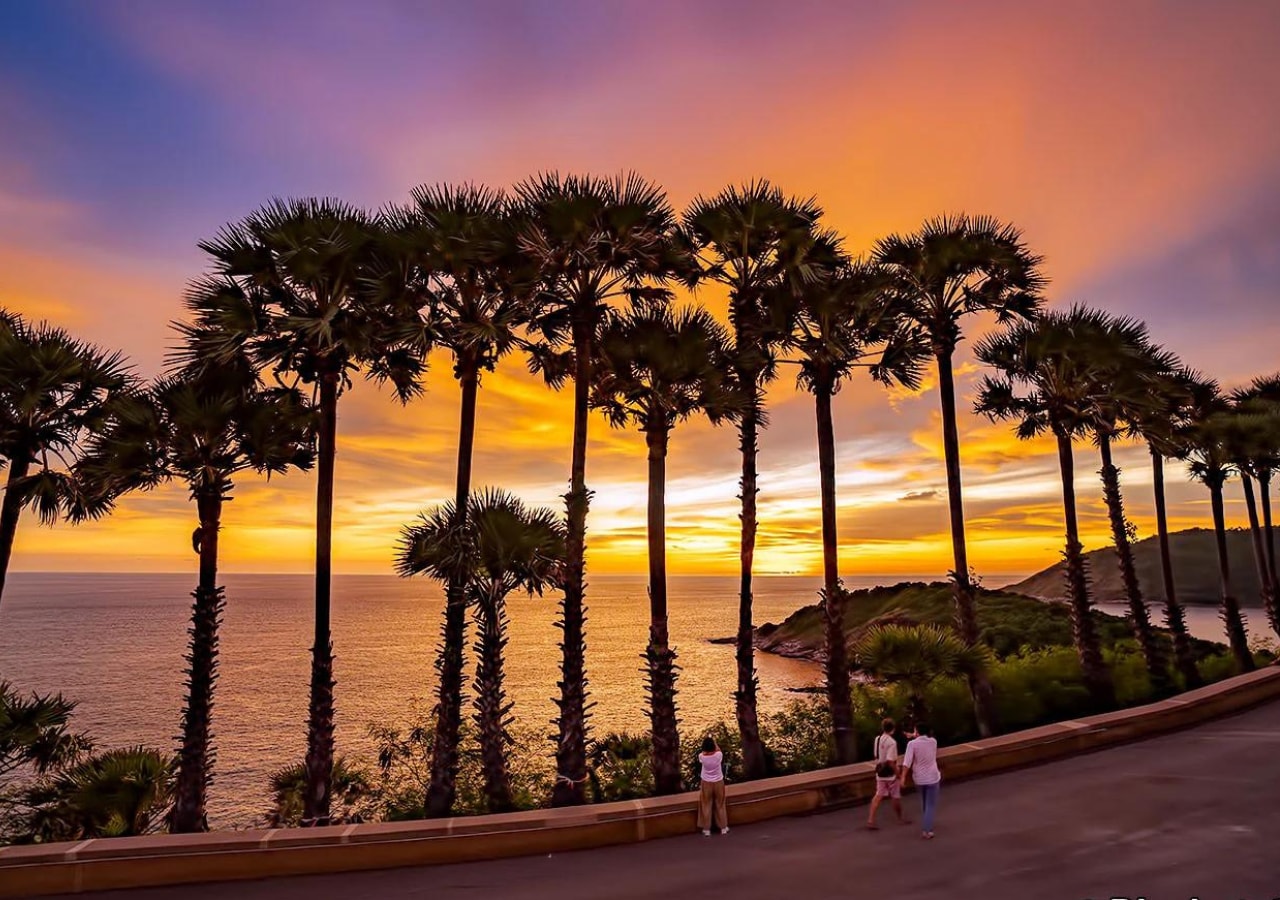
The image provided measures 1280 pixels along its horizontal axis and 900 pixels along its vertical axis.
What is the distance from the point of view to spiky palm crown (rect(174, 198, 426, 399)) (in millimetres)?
16328

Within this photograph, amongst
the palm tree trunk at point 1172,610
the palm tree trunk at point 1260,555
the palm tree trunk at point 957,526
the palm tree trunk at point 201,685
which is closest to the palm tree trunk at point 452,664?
the palm tree trunk at point 201,685

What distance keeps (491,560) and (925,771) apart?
8675 millimetres

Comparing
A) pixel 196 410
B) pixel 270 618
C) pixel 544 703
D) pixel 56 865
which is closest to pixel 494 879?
pixel 56 865

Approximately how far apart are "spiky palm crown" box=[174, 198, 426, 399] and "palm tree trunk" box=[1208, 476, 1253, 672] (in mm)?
29210

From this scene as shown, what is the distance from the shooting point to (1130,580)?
2488 cm

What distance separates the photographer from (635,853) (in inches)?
Result: 400

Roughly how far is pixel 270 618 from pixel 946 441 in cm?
17217

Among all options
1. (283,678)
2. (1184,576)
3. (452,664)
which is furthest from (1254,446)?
(1184,576)

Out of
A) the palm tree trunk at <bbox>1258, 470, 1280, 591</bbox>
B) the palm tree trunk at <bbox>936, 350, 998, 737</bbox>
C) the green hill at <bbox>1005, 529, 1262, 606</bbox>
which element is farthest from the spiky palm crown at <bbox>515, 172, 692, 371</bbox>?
the green hill at <bbox>1005, 529, 1262, 606</bbox>

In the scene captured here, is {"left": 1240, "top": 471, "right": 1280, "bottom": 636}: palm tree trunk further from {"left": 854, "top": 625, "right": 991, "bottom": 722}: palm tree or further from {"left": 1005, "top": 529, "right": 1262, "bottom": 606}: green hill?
{"left": 1005, "top": 529, "right": 1262, "bottom": 606}: green hill

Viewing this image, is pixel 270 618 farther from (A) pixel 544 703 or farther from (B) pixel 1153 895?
(B) pixel 1153 895

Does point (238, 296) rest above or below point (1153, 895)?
above

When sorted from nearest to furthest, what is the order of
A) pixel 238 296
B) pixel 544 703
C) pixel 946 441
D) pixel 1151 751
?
pixel 1151 751 < pixel 238 296 < pixel 946 441 < pixel 544 703

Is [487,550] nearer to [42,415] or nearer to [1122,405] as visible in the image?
[42,415]
